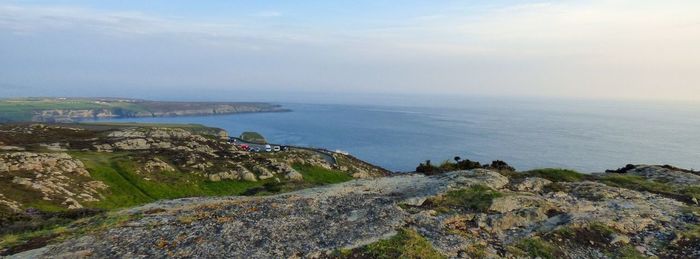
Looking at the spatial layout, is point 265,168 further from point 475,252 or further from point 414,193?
point 475,252

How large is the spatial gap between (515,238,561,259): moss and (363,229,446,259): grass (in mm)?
4202

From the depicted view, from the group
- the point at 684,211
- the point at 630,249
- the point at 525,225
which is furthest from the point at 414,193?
the point at 684,211

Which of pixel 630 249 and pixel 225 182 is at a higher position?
pixel 630 249

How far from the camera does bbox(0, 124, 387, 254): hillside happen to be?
4106 centimetres

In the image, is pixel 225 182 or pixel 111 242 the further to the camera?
pixel 225 182

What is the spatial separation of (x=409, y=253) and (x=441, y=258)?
4.07 ft

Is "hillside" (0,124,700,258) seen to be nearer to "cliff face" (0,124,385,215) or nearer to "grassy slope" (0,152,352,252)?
"cliff face" (0,124,385,215)

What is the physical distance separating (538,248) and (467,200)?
22.2ft

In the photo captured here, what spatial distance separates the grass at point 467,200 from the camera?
2433 centimetres

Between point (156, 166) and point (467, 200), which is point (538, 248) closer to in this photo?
point (467, 200)

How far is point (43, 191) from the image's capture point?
51344mm

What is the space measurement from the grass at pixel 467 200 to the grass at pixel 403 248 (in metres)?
5.63

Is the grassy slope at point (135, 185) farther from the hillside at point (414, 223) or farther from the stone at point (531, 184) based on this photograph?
the stone at point (531, 184)

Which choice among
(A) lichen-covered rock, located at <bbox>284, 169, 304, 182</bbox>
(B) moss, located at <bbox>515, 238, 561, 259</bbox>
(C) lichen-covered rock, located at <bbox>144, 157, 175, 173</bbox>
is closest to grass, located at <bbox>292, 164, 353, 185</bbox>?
(A) lichen-covered rock, located at <bbox>284, 169, 304, 182</bbox>
